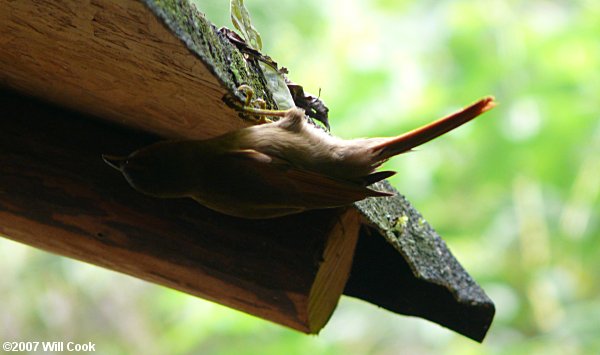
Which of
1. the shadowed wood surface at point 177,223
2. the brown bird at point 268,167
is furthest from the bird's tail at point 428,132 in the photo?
the shadowed wood surface at point 177,223

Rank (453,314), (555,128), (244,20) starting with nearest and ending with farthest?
(244,20) → (453,314) → (555,128)

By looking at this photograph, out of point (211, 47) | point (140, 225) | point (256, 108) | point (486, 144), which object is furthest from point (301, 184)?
point (486, 144)

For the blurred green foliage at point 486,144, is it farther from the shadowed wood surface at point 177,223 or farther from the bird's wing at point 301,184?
the bird's wing at point 301,184

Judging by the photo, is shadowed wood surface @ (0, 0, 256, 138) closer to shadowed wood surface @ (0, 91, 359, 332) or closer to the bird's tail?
shadowed wood surface @ (0, 91, 359, 332)

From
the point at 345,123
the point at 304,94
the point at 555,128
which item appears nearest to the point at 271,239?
the point at 304,94

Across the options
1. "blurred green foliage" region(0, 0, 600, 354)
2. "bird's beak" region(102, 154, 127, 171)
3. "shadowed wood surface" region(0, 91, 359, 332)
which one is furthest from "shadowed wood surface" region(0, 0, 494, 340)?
"blurred green foliage" region(0, 0, 600, 354)

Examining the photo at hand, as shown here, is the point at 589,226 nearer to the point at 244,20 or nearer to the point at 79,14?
the point at 244,20
